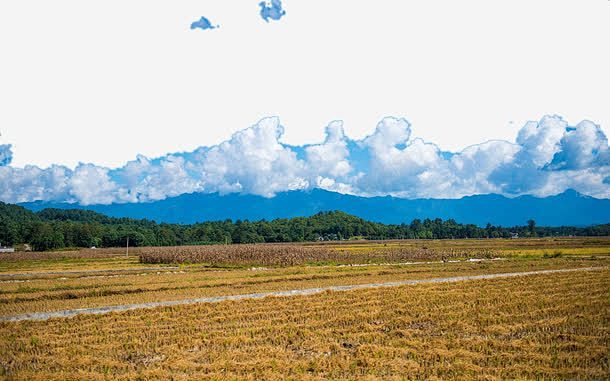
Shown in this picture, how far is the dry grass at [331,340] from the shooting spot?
13.1 metres

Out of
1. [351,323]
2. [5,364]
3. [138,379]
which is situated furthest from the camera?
[351,323]

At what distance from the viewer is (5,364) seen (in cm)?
1411

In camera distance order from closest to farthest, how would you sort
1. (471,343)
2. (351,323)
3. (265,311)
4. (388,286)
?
(471,343) < (351,323) < (265,311) < (388,286)

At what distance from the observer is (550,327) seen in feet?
58.7

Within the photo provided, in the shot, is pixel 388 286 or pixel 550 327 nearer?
pixel 550 327

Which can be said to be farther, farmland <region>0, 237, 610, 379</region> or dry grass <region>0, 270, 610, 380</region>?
farmland <region>0, 237, 610, 379</region>

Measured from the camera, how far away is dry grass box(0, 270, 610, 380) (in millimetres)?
13117

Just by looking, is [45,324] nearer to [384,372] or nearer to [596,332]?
[384,372]

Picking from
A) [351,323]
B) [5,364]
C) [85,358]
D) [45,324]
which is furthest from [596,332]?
[45,324]

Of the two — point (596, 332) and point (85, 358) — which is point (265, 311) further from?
point (596, 332)

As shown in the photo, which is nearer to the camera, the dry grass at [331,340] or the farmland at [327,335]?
the dry grass at [331,340]

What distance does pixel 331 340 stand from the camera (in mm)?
16281

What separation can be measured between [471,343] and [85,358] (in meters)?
12.2

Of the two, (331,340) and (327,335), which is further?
(327,335)
